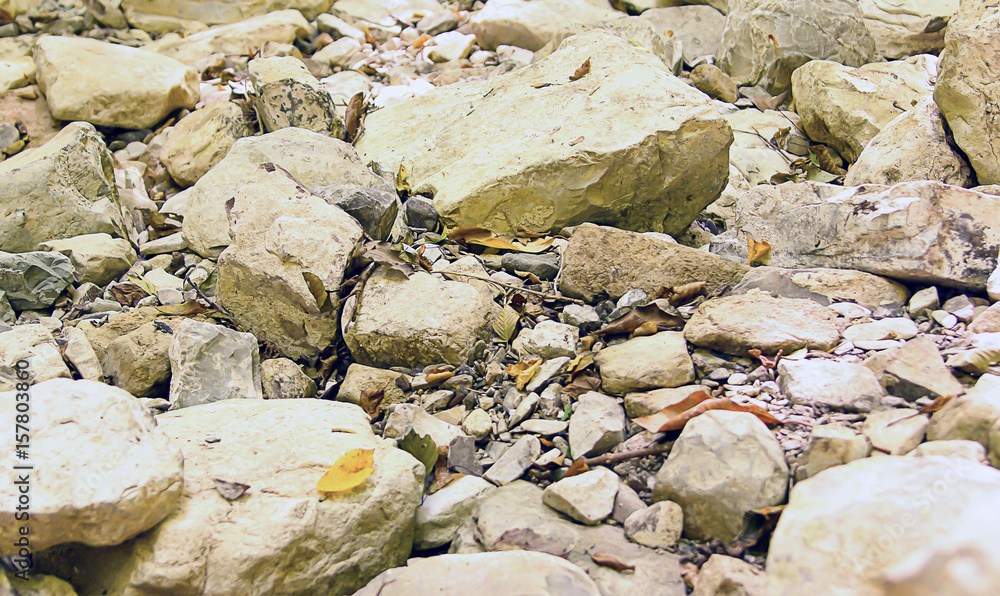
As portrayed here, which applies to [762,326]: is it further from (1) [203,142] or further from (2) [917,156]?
→ (1) [203,142]

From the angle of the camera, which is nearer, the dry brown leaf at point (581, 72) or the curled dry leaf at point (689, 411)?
the curled dry leaf at point (689, 411)

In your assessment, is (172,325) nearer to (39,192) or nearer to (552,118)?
(39,192)

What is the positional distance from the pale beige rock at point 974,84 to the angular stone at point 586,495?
8.11 ft

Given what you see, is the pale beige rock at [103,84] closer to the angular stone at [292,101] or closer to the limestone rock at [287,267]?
the angular stone at [292,101]

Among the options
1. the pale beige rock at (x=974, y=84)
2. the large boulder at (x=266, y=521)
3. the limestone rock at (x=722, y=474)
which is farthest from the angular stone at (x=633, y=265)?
the pale beige rock at (x=974, y=84)

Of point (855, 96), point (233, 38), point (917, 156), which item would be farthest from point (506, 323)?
point (233, 38)

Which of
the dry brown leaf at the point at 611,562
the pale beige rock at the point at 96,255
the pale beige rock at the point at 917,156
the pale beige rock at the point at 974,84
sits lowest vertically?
the pale beige rock at the point at 96,255

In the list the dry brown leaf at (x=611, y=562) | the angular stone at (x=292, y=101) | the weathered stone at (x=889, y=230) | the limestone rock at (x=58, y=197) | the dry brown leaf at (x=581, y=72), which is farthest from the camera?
the angular stone at (x=292, y=101)

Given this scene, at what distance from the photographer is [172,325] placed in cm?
244

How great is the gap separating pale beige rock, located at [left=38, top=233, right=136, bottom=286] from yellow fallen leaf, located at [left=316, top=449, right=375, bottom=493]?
6.74ft

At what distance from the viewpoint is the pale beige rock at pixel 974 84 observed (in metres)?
2.78

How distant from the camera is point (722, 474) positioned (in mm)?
1530

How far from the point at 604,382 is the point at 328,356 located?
1082 millimetres

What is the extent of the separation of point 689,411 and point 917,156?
7.05 ft
